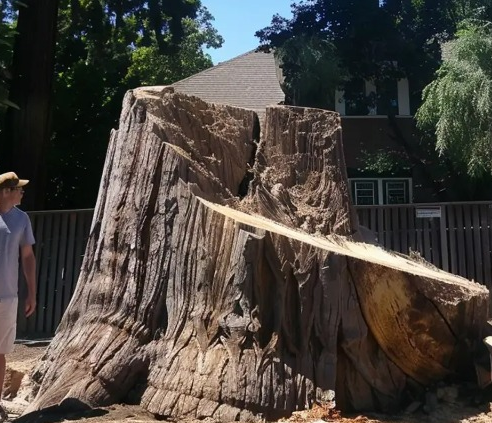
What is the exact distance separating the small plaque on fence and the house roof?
393 inches

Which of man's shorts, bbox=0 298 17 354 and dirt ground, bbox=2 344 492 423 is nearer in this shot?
dirt ground, bbox=2 344 492 423

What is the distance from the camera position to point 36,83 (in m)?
11.9

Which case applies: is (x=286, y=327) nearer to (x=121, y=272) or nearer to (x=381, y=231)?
(x=121, y=272)

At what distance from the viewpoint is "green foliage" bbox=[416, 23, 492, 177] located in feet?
42.2

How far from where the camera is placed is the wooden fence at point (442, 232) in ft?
31.7

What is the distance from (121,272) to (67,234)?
4.88m

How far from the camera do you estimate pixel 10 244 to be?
4.65 metres

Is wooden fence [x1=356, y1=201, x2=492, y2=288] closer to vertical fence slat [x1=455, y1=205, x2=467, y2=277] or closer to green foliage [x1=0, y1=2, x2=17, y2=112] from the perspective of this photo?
vertical fence slat [x1=455, y1=205, x2=467, y2=277]

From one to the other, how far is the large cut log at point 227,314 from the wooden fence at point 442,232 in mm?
4558

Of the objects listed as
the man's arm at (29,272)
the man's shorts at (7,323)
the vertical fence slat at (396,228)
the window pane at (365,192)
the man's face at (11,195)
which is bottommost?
the man's shorts at (7,323)

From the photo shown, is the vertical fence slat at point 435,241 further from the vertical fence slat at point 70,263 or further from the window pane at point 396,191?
the window pane at point 396,191

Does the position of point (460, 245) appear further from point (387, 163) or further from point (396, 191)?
point (396, 191)

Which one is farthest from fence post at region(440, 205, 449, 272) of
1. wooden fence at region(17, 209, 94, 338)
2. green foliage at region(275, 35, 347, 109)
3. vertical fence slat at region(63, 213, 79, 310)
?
green foliage at region(275, 35, 347, 109)

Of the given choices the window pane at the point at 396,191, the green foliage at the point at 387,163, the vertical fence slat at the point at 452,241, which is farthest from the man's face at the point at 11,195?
the window pane at the point at 396,191
